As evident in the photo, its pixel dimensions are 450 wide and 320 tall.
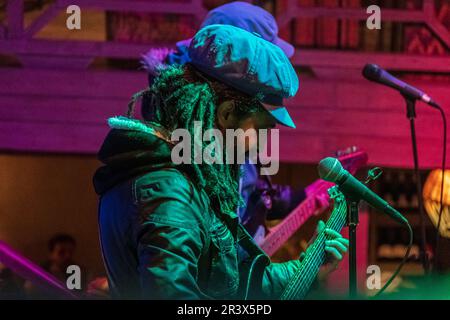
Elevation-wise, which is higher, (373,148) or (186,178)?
(373,148)

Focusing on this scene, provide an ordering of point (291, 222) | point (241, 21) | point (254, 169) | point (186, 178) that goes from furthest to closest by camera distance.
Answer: point (291, 222) → point (254, 169) → point (241, 21) → point (186, 178)

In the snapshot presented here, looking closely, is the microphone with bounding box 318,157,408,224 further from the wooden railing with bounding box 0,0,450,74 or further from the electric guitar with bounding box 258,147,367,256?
the wooden railing with bounding box 0,0,450,74

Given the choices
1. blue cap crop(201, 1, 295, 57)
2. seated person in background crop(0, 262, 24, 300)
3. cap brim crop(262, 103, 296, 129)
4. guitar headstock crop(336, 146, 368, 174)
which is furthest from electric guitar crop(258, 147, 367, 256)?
cap brim crop(262, 103, 296, 129)

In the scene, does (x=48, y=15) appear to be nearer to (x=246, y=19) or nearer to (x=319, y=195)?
(x=246, y=19)

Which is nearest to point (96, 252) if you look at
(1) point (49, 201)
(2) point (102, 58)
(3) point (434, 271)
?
(1) point (49, 201)

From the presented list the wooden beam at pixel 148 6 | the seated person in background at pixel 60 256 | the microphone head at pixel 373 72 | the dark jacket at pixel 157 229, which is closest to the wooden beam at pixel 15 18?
the wooden beam at pixel 148 6

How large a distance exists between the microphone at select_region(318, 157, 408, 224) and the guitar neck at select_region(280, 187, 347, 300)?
0.08 meters

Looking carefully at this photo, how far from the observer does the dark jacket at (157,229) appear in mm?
1605

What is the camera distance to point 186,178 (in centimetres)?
175

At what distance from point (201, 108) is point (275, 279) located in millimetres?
632

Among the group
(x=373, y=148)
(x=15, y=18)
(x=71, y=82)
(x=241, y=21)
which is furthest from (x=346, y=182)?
(x=15, y=18)

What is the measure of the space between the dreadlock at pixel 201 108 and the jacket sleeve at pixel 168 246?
0.50 ft

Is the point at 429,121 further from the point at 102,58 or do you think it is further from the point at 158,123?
the point at 158,123

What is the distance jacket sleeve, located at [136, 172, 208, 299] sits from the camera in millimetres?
1592
